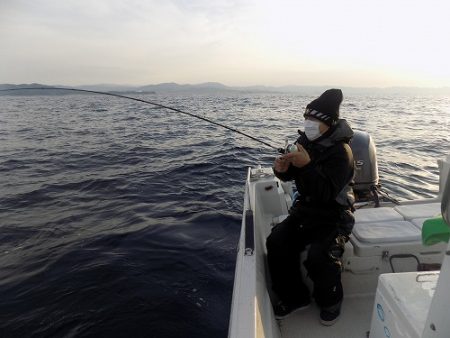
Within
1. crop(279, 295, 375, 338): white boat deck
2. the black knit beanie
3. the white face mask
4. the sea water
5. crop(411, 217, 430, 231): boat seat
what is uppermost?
the black knit beanie

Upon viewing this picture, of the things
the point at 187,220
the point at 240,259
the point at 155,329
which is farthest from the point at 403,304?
the point at 187,220

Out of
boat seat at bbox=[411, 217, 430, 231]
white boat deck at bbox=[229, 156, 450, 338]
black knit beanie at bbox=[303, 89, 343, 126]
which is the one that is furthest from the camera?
boat seat at bbox=[411, 217, 430, 231]

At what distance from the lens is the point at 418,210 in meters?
3.99

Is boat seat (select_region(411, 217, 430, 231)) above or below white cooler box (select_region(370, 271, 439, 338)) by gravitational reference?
below

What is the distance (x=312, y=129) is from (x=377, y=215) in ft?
4.55

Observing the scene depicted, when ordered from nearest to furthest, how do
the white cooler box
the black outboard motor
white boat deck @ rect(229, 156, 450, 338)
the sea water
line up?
the white cooler box, white boat deck @ rect(229, 156, 450, 338), the sea water, the black outboard motor

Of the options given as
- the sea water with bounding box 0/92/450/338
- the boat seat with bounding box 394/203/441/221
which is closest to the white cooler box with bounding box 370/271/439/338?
the boat seat with bounding box 394/203/441/221

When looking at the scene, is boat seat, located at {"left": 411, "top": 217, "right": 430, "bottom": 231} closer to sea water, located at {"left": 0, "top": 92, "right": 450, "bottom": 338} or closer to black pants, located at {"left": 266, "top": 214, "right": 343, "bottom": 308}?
black pants, located at {"left": 266, "top": 214, "right": 343, "bottom": 308}

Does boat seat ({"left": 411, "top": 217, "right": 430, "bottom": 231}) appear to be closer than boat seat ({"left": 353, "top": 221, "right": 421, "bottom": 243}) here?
No

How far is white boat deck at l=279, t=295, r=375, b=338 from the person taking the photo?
315 cm

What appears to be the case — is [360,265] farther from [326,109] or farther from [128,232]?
[128,232]

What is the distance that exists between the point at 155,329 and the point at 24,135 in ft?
60.3

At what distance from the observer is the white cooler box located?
1.87 meters

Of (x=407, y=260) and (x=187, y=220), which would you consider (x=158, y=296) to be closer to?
(x=187, y=220)
